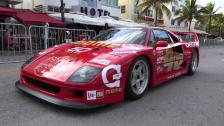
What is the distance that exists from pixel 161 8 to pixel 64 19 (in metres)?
18.6

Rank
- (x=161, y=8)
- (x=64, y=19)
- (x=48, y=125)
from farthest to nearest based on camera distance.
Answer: (x=161, y=8) → (x=64, y=19) → (x=48, y=125)

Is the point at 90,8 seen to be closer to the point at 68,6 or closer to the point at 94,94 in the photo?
the point at 68,6

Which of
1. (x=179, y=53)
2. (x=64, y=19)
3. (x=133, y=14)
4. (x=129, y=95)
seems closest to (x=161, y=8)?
(x=133, y=14)

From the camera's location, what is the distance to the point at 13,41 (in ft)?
35.7

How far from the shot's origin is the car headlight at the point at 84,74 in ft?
12.0

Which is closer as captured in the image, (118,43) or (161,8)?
(118,43)

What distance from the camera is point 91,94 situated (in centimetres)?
364

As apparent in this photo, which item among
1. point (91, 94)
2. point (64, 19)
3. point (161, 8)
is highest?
point (161, 8)

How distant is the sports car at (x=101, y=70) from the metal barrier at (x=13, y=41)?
5.84 meters

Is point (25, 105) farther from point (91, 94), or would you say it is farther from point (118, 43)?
point (118, 43)

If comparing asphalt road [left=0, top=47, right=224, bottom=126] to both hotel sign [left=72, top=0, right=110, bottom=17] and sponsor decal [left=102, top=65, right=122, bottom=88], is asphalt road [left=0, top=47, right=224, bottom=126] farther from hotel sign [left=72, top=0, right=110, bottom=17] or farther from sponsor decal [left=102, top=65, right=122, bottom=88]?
hotel sign [left=72, top=0, right=110, bottom=17]

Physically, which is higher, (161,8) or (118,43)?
(161,8)

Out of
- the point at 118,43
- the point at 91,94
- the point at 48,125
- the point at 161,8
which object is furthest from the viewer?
the point at 161,8

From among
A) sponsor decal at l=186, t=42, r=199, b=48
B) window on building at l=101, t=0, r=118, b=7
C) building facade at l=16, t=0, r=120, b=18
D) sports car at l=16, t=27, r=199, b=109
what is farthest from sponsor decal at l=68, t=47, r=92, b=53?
window on building at l=101, t=0, r=118, b=7
